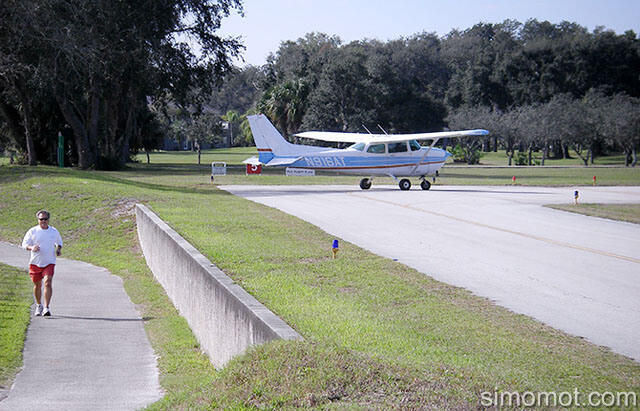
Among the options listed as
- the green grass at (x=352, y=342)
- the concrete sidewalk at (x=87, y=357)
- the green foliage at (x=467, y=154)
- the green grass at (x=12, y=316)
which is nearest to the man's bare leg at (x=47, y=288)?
the concrete sidewalk at (x=87, y=357)

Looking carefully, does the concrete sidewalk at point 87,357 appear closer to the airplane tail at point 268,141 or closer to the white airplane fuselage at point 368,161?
the white airplane fuselage at point 368,161

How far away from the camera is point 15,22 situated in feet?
109

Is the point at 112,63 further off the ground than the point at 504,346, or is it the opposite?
the point at 112,63

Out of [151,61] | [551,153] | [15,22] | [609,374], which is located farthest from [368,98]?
[609,374]

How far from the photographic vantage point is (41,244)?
43.0 ft

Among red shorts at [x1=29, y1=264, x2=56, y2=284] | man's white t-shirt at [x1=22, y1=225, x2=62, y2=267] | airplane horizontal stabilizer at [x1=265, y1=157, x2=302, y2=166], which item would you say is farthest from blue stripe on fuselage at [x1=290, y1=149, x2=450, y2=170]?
red shorts at [x1=29, y1=264, x2=56, y2=284]

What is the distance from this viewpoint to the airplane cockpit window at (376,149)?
111 feet

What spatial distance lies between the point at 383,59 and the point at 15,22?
6042 centimetres

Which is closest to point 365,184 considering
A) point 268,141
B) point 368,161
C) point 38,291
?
point 368,161

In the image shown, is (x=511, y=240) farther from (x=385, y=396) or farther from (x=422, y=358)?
(x=385, y=396)

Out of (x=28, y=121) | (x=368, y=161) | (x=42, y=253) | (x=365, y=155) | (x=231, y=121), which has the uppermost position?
(x=231, y=121)

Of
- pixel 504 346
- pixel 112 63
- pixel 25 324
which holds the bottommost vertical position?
pixel 25 324

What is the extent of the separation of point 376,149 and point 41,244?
22437 mm

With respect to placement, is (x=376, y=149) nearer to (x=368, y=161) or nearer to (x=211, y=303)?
(x=368, y=161)
